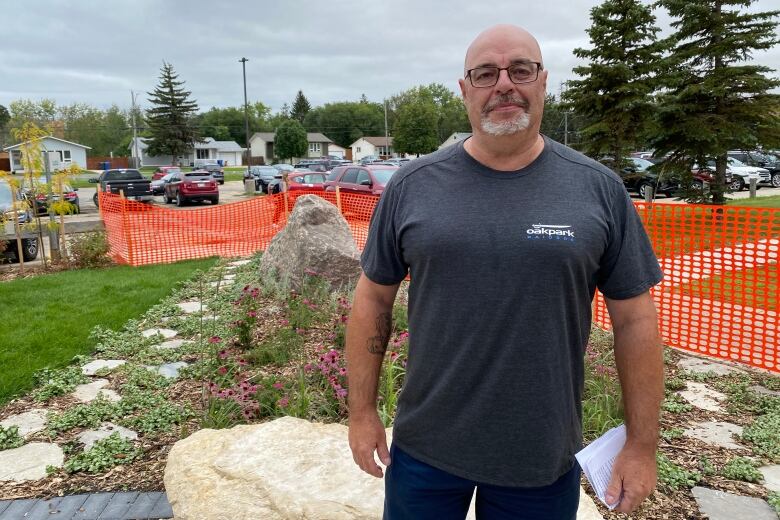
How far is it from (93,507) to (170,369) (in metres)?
1.85

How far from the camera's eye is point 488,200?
1633 millimetres

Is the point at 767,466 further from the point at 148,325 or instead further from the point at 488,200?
the point at 148,325

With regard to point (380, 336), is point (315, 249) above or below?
below

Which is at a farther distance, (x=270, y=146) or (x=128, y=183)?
(x=270, y=146)

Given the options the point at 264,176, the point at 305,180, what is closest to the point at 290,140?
the point at 264,176

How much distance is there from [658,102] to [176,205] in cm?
2116

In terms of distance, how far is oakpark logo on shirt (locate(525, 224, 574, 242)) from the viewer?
158 centimetres

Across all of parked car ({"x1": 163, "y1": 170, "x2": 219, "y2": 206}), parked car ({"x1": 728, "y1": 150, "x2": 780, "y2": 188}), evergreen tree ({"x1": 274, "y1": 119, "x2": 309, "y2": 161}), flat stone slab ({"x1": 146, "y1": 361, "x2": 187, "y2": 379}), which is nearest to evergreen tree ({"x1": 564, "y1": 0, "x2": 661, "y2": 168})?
flat stone slab ({"x1": 146, "y1": 361, "x2": 187, "y2": 379})

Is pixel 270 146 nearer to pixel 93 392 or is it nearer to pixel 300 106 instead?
pixel 300 106

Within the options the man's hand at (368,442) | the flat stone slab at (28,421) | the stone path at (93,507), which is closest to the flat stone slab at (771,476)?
the man's hand at (368,442)

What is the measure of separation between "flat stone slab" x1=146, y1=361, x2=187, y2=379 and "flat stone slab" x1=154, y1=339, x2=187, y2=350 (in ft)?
1.46

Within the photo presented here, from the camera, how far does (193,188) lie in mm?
26734

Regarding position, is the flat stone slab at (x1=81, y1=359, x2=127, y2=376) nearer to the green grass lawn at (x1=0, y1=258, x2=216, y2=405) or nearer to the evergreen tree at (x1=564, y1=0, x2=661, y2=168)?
the green grass lawn at (x1=0, y1=258, x2=216, y2=405)

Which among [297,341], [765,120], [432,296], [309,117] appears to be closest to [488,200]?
[432,296]
